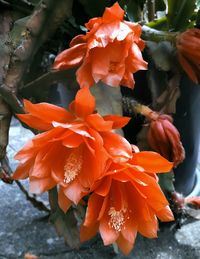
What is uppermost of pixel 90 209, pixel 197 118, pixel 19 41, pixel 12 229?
pixel 19 41

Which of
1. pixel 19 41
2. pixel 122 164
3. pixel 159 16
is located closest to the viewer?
pixel 122 164

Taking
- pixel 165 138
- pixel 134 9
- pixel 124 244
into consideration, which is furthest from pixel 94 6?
pixel 124 244

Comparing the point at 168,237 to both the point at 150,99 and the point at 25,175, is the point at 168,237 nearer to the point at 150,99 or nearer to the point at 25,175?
the point at 150,99

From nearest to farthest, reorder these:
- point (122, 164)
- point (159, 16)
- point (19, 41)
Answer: point (122, 164)
point (19, 41)
point (159, 16)

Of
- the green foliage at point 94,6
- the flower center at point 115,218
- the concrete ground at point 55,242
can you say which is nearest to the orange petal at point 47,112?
the flower center at point 115,218

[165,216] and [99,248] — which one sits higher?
[165,216]

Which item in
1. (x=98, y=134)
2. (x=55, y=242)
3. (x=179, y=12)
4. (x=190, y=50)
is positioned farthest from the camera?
(x=55, y=242)

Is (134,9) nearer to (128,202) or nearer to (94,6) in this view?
(94,6)

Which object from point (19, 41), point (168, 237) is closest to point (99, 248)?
point (168, 237)
